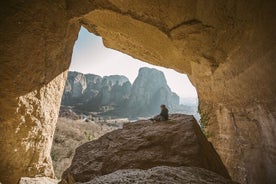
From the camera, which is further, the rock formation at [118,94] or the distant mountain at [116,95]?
the rock formation at [118,94]

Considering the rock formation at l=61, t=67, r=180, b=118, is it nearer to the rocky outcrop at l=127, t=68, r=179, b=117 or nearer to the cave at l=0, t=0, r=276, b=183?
the rocky outcrop at l=127, t=68, r=179, b=117

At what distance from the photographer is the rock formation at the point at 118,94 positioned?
6221cm

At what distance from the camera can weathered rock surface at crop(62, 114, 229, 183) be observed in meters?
4.21

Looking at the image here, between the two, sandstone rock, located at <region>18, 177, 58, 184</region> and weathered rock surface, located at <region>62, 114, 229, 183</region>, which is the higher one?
weathered rock surface, located at <region>62, 114, 229, 183</region>

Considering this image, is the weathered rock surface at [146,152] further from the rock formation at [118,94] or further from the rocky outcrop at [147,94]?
the rocky outcrop at [147,94]

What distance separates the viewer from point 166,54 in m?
7.11

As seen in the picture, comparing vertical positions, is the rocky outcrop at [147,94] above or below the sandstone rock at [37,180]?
above

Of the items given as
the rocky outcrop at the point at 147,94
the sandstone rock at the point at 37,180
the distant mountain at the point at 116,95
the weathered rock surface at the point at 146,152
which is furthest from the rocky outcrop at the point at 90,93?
the weathered rock surface at the point at 146,152

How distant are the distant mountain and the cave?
49.6 meters

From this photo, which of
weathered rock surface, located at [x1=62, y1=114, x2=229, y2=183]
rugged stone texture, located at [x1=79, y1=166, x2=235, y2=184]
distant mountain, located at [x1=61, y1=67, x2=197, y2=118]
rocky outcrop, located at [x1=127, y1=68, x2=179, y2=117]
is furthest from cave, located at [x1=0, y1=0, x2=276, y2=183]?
rocky outcrop, located at [x1=127, y1=68, x2=179, y2=117]

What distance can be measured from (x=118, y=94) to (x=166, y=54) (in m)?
64.9

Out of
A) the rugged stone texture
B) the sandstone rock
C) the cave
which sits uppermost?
the cave

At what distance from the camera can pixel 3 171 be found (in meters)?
5.13

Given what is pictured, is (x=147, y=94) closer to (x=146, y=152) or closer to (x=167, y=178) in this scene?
(x=146, y=152)
